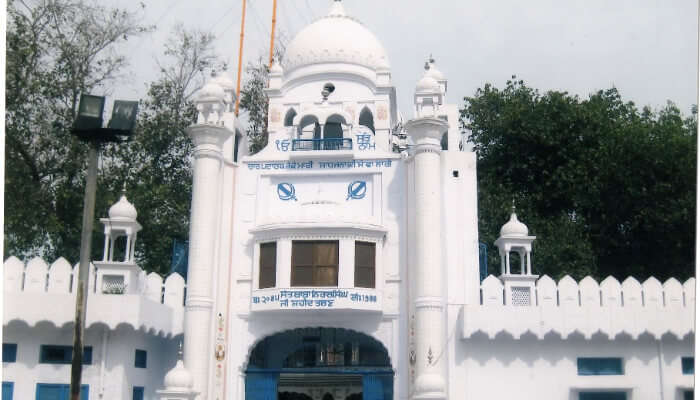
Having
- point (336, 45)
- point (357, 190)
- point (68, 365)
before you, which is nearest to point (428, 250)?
point (357, 190)

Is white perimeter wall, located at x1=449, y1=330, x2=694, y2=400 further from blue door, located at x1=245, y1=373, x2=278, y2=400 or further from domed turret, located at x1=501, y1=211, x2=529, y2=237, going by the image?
blue door, located at x1=245, y1=373, x2=278, y2=400

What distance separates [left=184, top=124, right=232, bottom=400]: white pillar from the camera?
16.5 metres

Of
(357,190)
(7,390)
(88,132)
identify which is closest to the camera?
(88,132)

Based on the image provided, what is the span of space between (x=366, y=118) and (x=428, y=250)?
17.8 feet

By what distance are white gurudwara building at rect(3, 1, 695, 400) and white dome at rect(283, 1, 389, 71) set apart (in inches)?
118

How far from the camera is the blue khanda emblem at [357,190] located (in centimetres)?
1833

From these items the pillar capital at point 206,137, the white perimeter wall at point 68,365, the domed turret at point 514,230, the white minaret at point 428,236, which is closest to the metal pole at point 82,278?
the white perimeter wall at point 68,365

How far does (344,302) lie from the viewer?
16688 millimetres

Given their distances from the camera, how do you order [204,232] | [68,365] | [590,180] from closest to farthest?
[68,365] < [204,232] < [590,180]

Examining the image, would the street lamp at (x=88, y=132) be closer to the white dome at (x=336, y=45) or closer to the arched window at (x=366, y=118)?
the arched window at (x=366, y=118)

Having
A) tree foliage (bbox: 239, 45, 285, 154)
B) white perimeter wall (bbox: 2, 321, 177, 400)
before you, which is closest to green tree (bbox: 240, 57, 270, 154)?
tree foliage (bbox: 239, 45, 285, 154)

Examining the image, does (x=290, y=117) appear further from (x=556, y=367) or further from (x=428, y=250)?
(x=556, y=367)

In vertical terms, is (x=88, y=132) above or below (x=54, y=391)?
above

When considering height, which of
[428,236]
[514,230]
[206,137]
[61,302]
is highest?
[206,137]
